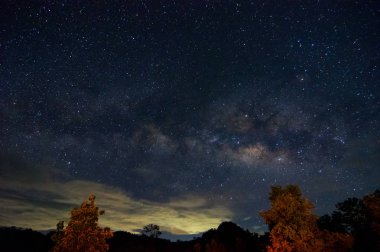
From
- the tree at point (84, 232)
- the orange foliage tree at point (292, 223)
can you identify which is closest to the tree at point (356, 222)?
the orange foliage tree at point (292, 223)

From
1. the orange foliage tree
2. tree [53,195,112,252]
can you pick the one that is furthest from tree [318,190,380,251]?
tree [53,195,112,252]

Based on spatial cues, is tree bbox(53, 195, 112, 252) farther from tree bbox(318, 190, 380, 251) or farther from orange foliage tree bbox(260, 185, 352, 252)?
tree bbox(318, 190, 380, 251)

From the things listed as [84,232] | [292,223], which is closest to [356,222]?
[292,223]

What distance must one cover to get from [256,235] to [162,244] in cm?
4489

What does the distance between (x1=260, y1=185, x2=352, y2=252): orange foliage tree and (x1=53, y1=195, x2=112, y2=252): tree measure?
14.7 metres

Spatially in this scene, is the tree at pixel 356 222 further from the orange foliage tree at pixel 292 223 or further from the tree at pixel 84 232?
the tree at pixel 84 232

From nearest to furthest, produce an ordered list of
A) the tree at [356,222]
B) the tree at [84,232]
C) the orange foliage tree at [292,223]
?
the orange foliage tree at [292,223] < the tree at [84,232] < the tree at [356,222]

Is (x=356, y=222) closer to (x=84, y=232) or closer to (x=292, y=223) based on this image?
(x=292, y=223)

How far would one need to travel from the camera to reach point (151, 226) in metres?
135

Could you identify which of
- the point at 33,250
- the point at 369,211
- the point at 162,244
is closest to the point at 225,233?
the point at 162,244

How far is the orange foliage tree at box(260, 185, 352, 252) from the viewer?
22.6 m

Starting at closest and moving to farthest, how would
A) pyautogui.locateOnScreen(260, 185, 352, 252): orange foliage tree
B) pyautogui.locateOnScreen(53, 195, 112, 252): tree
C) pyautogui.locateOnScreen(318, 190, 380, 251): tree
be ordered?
pyautogui.locateOnScreen(260, 185, 352, 252): orange foliage tree < pyautogui.locateOnScreen(53, 195, 112, 252): tree < pyautogui.locateOnScreen(318, 190, 380, 251): tree

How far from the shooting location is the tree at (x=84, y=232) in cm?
2681

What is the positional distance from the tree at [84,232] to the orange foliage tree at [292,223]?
48.1 feet
